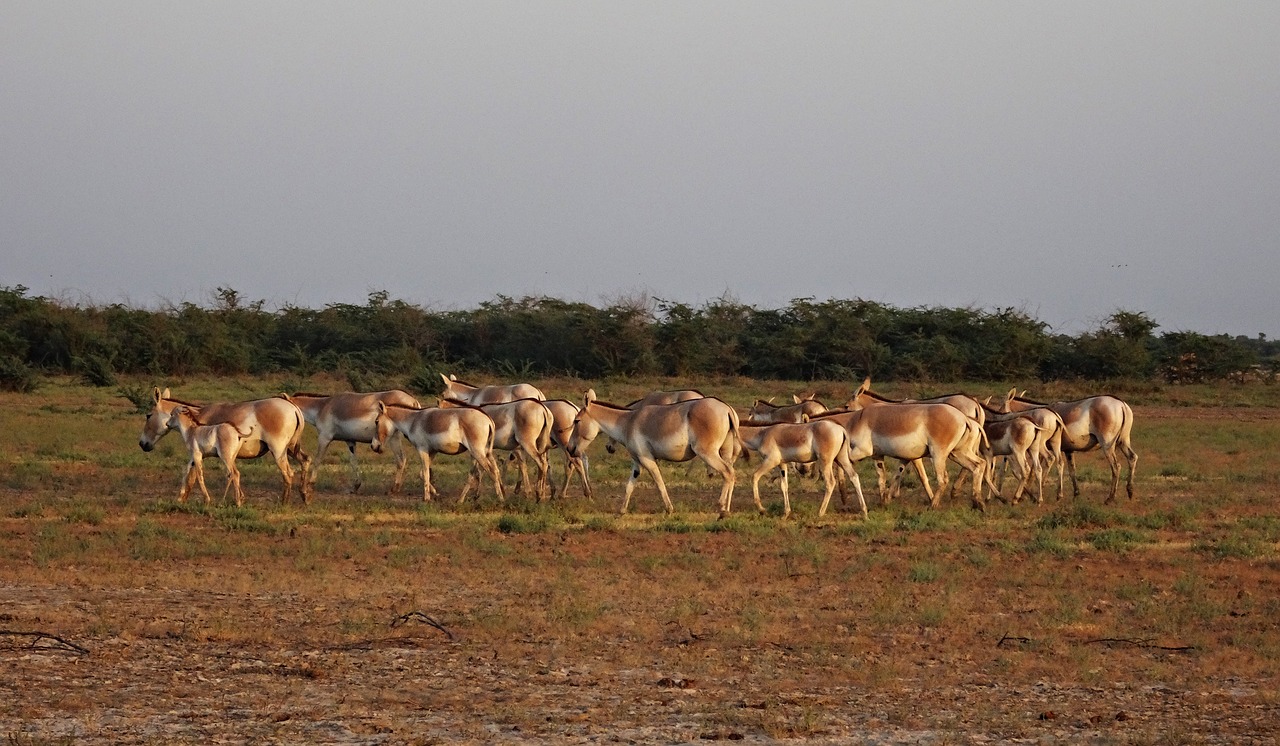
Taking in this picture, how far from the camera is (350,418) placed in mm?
19891

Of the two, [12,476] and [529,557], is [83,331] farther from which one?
[529,557]

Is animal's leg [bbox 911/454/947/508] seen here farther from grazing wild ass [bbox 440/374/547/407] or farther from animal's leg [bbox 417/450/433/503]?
animal's leg [bbox 417/450/433/503]

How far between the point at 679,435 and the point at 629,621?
7.04 metres

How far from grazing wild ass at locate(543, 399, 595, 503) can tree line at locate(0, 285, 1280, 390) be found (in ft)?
86.1

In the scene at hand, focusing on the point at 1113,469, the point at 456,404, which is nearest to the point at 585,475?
the point at 456,404

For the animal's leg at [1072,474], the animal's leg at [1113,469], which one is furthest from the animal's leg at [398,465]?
the animal's leg at [1113,469]

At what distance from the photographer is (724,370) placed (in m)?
→ 50.2

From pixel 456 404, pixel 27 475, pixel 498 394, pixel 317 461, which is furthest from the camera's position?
pixel 498 394

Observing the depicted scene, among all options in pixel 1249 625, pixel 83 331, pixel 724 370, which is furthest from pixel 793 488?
pixel 83 331

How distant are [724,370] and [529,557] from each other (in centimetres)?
3682

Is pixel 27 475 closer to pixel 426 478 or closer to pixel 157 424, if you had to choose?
pixel 157 424

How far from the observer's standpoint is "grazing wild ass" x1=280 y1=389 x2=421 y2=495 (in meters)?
19.8

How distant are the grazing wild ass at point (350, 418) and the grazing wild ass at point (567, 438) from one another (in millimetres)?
1993

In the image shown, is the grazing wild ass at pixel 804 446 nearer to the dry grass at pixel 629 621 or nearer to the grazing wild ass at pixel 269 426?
the dry grass at pixel 629 621
